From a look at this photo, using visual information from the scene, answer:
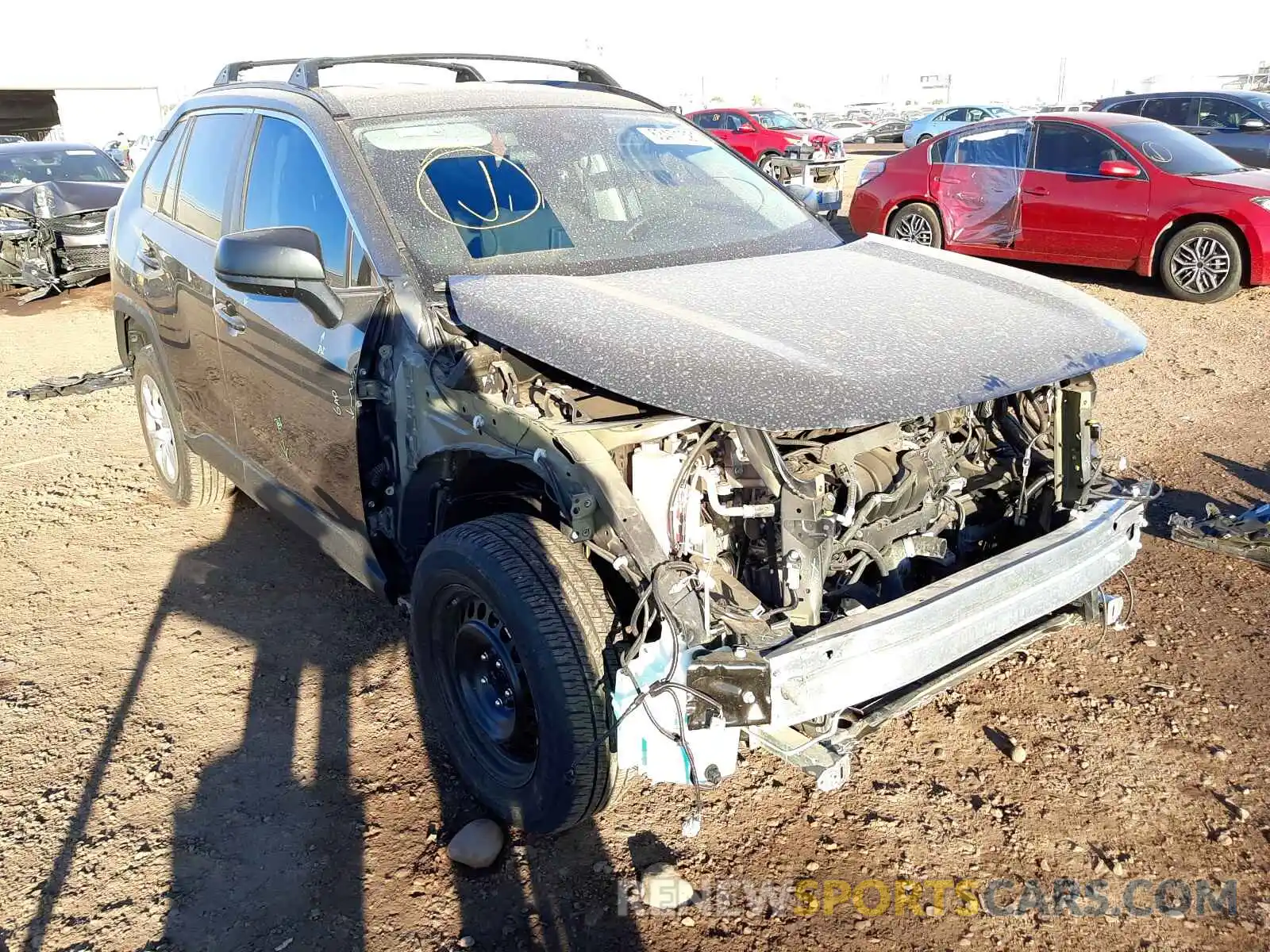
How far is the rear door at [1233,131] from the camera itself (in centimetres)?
1243

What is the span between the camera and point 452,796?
115 inches

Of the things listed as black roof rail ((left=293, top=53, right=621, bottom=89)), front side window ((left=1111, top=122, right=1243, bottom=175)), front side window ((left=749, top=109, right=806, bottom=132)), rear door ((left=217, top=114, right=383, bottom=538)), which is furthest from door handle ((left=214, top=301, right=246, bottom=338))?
front side window ((left=749, top=109, right=806, bottom=132))

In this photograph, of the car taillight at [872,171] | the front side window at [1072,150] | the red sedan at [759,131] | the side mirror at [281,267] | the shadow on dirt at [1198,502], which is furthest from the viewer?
the red sedan at [759,131]

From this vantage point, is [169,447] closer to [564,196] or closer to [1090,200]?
[564,196]

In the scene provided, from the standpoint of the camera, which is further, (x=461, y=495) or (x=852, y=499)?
(x=461, y=495)

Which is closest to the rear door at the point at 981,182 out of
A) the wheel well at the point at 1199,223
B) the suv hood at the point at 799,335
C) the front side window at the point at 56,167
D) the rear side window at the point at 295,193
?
the wheel well at the point at 1199,223

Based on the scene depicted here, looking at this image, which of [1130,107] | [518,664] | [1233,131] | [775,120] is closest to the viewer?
[518,664]

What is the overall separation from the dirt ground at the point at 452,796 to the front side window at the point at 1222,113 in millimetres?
11408

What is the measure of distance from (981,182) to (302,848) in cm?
896

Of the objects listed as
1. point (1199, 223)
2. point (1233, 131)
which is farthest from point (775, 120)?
point (1199, 223)

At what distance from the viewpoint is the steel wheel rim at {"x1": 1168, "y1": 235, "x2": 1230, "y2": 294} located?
8133 mm

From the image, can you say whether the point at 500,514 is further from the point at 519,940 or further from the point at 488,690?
the point at 519,940

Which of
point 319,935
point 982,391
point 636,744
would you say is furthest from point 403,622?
point 982,391

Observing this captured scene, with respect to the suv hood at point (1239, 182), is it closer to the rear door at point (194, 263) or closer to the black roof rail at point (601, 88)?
the black roof rail at point (601, 88)
